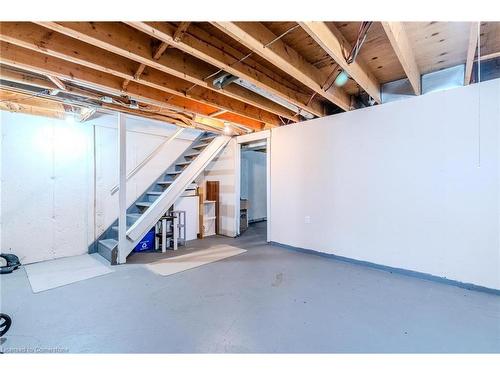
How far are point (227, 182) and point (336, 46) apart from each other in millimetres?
3785

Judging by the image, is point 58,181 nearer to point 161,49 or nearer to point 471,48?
point 161,49

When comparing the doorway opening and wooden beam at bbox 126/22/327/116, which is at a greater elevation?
wooden beam at bbox 126/22/327/116

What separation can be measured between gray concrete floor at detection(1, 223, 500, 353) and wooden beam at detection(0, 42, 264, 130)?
7.53 ft

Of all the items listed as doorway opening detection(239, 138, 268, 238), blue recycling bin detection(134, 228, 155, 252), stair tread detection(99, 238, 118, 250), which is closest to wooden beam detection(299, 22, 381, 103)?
stair tread detection(99, 238, 118, 250)

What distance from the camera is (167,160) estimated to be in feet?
16.0

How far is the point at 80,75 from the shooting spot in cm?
234

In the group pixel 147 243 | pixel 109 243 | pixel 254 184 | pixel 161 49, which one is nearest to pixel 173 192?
pixel 147 243

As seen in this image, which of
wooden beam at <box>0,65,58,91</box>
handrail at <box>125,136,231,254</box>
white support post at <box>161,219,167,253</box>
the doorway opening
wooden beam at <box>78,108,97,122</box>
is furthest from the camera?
the doorway opening

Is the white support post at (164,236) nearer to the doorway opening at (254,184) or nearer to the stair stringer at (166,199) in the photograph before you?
the stair stringer at (166,199)

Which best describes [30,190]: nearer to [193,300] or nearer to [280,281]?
[193,300]

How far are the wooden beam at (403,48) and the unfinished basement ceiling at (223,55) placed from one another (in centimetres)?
1

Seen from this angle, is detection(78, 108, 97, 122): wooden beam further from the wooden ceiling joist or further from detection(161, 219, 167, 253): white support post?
detection(161, 219, 167, 253): white support post

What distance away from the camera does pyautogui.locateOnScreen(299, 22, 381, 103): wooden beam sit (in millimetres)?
1547
